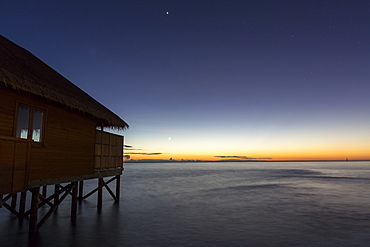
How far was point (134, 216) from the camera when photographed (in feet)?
51.3

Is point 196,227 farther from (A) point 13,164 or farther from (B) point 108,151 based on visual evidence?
(A) point 13,164

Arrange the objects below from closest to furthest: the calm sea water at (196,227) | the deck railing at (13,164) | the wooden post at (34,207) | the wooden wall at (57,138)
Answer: the deck railing at (13,164) → the wooden wall at (57,138) → the wooden post at (34,207) → the calm sea water at (196,227)

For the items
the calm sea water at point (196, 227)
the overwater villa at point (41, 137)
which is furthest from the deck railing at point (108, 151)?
the calm sea water at point (196, 227)

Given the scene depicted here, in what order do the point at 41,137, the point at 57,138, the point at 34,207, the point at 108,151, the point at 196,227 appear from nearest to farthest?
the point at 41,137
the point at 34,207
the point at 57,138
the point at 196,227
the point at 108,151

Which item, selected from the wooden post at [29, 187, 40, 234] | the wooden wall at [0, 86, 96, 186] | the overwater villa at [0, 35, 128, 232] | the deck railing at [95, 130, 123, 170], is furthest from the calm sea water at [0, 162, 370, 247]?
the deck railing at [95, 130, 123, 170]

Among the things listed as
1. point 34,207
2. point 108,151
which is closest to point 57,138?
point 34,207

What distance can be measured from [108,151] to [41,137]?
18.4ft

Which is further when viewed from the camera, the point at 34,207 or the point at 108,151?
the point at 108,151

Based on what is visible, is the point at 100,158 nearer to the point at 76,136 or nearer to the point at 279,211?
the point at 76,136

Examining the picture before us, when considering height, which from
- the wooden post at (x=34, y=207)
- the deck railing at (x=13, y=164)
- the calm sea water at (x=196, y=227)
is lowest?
the calm sea water at (x=196, y=227)

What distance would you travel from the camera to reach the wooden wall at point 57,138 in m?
8.46

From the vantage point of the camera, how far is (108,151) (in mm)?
15281

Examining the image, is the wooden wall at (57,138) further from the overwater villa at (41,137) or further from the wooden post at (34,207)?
the wooden post at (34,207)

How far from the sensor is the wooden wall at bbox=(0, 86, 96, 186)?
846 cm
